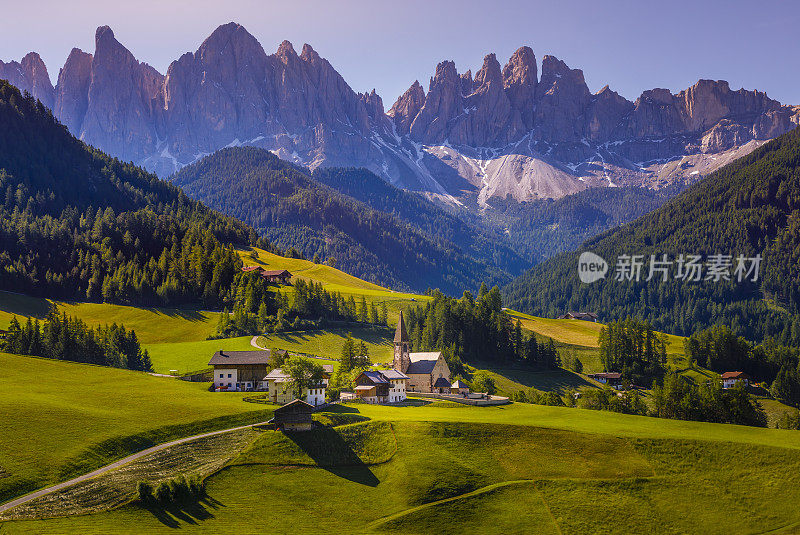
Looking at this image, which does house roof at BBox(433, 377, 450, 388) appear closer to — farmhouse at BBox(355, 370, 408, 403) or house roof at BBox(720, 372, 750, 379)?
farmhouse at BBox(355, 370, 408, 403)

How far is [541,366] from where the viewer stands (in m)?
164

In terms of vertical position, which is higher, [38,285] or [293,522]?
[38,285]

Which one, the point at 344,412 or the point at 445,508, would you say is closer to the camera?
the point at 445,508

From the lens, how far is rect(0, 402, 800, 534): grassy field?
60.9m

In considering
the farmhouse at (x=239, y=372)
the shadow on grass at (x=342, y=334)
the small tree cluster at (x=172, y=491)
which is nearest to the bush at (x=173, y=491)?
the small tree cluster at (x=172, y=491)

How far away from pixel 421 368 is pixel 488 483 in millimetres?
55533

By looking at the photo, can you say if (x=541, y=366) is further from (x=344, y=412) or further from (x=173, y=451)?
(x=173, y=451)

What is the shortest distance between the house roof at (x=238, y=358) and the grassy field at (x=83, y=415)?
5281 mm

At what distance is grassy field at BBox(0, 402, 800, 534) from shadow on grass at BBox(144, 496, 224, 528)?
0.55 ft

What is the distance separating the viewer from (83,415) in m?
74.1

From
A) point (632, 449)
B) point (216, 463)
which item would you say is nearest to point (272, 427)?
point (216, 463)

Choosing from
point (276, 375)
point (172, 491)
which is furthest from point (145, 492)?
point (276, 375)

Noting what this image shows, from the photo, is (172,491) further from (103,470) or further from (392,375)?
(392,375)

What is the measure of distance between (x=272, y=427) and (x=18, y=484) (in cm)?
2737
